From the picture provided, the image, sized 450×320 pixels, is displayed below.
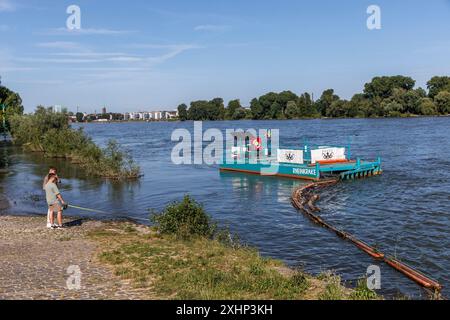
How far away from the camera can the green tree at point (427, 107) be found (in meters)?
129

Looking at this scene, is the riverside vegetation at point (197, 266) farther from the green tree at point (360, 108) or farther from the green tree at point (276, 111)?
the green tree at point (276, 111)

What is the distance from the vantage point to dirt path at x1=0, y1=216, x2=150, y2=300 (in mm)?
10625

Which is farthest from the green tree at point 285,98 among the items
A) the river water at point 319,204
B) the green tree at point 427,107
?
the river water at point 319,204

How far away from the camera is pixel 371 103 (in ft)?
476

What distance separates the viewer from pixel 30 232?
17.3 m

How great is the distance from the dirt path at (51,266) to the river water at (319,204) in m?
6.57

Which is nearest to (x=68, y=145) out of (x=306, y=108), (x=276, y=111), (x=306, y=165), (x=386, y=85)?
(x=306, y=165)

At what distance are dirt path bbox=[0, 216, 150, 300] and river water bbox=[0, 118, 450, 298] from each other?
6568 millimetres

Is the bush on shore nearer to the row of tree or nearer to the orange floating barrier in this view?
the orange floating barrier

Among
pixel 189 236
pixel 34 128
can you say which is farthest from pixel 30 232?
pixel 34 128

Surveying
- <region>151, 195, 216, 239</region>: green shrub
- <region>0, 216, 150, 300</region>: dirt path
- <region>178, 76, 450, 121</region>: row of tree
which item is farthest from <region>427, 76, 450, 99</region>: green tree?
<region>0, 216, 150, 300</region>: dirt path

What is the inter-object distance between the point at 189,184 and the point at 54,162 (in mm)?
21401

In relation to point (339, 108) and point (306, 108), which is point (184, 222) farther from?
point (306, 108)
